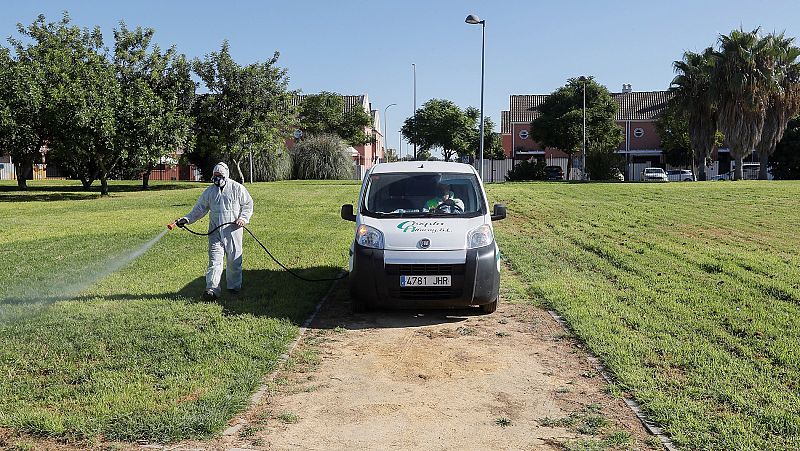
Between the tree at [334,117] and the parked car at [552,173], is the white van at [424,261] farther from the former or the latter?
the tree at [334,117]

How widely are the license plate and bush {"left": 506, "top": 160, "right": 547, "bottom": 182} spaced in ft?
154

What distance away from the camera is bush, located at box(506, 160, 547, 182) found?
5431 cm

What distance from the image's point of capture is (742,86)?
46344 millimetres

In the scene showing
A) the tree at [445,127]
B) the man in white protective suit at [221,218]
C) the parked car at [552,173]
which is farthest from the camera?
the tree at [445,127]

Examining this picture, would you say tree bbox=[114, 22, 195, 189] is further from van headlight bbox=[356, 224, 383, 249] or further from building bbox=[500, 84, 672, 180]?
building bbox=[500, 84, 672, 180]

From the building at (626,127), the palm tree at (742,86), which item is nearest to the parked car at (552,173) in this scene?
the palm tree at (742,86)

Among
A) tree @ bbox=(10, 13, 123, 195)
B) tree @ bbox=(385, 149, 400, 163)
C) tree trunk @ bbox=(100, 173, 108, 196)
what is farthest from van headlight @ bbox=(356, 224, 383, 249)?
tree @ bbox=(385, 149, 400, 163)

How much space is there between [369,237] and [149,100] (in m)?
27.8

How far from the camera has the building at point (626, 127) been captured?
7797cm

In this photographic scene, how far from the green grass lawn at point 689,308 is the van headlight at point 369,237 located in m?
2.15

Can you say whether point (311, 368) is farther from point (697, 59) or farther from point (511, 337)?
point (697, 59)

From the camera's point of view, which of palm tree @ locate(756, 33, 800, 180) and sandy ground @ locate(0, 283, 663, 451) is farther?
palm tree @ locate(756, 33, 800, 180)

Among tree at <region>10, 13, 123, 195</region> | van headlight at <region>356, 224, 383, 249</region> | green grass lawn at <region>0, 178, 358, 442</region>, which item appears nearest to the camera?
green grass lawn at <region>0, 178, 358, 442</region>

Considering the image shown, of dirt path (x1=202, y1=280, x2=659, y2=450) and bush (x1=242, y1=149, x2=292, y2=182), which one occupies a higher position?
bush (x1=242, y1=149, x2=292, y2=182)
